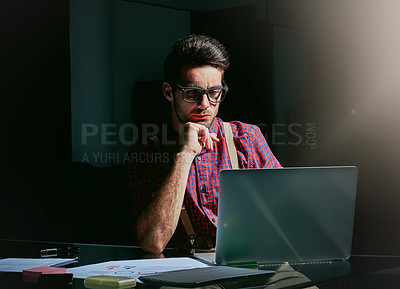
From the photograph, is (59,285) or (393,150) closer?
(59,285)

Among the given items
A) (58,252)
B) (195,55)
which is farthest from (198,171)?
(58,252)

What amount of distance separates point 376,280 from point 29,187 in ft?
8.04

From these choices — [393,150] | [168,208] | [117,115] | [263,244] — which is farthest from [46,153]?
[263,244]

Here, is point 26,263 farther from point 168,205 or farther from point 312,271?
Answer: point 312,271

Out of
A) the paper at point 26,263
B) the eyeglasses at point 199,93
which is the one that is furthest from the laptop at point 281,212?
the eyeglasses at point 199,93

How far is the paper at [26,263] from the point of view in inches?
47.7

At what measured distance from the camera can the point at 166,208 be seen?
168cm

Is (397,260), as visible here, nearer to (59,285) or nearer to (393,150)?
(59,285)

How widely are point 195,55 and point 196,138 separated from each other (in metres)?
0.37

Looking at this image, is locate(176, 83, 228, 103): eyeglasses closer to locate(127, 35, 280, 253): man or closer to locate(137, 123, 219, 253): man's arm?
locate(127, 35, 280, 253): man

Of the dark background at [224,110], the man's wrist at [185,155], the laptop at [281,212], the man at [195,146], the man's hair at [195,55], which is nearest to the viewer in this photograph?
the laptop at [281,212]

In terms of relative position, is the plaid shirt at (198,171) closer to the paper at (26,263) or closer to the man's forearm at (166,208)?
the man's forearm at (166,208)

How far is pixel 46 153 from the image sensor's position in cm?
335

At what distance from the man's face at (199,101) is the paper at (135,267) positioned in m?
0.79
